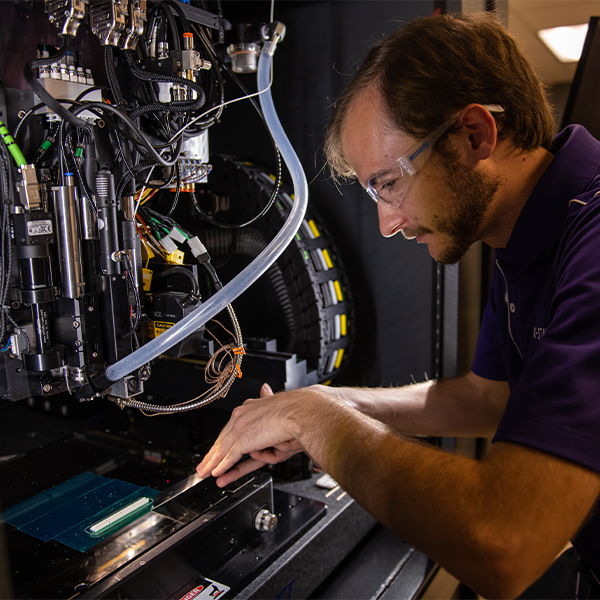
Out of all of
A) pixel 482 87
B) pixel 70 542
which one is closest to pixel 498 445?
pixel 482 87

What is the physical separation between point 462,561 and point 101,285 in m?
0.77

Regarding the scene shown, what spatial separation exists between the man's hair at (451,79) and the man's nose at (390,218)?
17 centimetres

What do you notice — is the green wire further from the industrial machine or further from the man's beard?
the man's beard

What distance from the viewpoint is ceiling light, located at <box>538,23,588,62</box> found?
2252 mm

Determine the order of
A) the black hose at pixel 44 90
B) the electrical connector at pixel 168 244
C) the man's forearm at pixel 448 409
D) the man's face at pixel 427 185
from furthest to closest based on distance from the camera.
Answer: the man's forearm at pixel 448 409, the electrical connector at pixel 168 244, the man's face at pixel 427 185, the black hose at pixel 44 90

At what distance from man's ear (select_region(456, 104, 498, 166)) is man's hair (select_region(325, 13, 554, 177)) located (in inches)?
1.3

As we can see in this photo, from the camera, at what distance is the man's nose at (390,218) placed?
3.75 ft

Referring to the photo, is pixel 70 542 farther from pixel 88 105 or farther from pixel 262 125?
pixel 262 125

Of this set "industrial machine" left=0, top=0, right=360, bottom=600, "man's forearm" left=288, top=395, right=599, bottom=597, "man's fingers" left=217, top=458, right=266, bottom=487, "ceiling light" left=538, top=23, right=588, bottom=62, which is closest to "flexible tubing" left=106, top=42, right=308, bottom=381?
"industrial machine" left=0, top=0, right=360, bottom=600

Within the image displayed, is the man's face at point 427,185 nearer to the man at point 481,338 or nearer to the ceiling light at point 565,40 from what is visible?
the man at point 481,338

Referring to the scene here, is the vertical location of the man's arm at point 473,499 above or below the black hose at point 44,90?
below

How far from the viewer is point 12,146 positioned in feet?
3.17

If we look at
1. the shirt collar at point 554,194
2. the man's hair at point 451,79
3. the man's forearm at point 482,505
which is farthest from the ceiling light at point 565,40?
the man's forearm at point 482,505

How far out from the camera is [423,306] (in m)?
1.60
